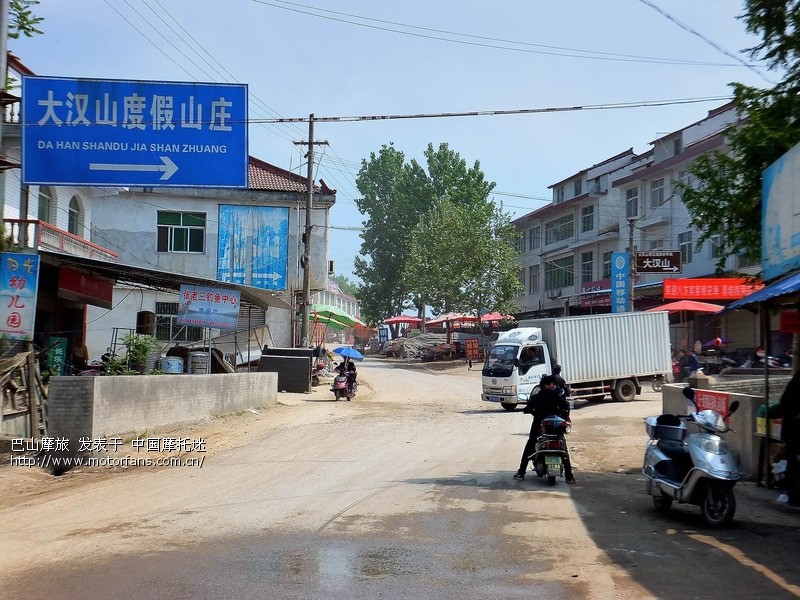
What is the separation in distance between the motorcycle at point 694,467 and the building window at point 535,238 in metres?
47.2

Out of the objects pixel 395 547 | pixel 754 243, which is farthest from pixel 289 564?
pixel 754 243

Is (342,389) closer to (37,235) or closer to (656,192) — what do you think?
(37,235)

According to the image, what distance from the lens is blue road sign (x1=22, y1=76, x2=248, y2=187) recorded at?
43.1 feet

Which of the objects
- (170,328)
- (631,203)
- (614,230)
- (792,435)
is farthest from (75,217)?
(614,230)

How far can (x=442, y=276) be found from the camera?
158 ft

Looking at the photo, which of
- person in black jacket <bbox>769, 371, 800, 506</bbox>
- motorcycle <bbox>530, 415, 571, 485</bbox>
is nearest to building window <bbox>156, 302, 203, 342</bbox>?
motorcycle <bbox>530, 415, 571, 485</bbox>

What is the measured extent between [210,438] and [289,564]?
9.14 m

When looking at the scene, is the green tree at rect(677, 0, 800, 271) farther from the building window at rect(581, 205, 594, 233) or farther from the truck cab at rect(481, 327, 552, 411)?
the building window at rect(581, 205, 594, 233)

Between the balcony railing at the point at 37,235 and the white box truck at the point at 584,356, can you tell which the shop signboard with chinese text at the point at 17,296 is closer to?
the balcony railing at the point at 37,235

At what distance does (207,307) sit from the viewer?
1827 cm

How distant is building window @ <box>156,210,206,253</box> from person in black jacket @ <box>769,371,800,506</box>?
28.1 metres

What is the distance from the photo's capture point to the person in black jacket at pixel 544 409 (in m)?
10.9

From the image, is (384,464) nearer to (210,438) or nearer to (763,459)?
(210,438)

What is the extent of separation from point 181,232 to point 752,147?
26189 millimetres
